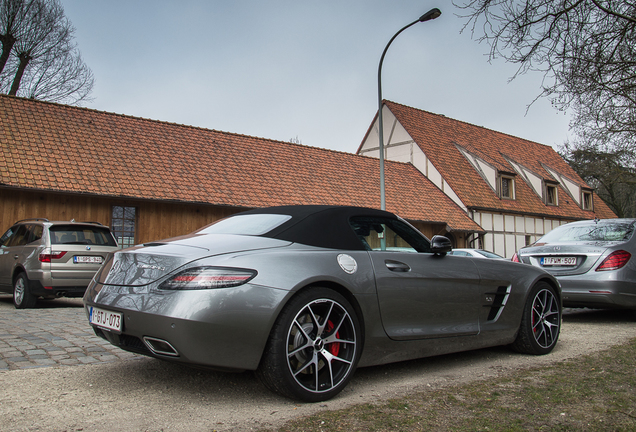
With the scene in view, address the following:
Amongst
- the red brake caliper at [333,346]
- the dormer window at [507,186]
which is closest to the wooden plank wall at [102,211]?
the red brake caliper at [333,346]

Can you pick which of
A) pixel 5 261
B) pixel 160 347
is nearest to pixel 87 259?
pixel 5 261

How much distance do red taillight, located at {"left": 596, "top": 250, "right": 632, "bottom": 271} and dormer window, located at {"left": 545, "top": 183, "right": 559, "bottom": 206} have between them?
25356 millimetres

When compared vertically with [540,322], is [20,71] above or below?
above

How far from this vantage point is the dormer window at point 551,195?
3156 cm

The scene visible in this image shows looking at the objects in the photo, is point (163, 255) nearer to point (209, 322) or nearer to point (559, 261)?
point (209, 322)

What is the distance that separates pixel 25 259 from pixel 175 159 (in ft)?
31.6

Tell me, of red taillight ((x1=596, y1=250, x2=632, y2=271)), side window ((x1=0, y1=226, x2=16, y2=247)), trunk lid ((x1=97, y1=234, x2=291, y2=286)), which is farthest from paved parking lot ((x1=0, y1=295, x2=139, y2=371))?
red taillight ((x1=596, y1=250, x2=632, y2=271))

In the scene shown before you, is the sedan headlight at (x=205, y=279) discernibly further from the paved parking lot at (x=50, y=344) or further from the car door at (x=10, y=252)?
the car door at (x=10, y=252)

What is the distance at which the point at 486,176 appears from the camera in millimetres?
29172

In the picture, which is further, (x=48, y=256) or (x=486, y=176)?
(x=486, y=176)

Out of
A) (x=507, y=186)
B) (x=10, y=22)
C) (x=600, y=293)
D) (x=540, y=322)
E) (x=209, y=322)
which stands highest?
(x=10, y=22)

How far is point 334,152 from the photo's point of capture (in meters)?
25.9

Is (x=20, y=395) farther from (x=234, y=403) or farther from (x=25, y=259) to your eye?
(x=25, y=259)

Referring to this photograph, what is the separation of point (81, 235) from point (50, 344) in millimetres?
4679
